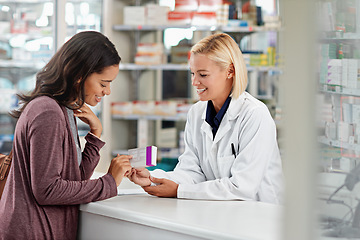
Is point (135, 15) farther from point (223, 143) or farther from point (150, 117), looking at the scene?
point (223, 143)

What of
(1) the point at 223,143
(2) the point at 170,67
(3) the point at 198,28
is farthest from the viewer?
(2) the point at 170,67

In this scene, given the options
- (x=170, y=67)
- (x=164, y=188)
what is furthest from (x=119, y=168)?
(x=170, y=67)

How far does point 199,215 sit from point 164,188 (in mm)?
363

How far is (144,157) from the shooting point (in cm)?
195

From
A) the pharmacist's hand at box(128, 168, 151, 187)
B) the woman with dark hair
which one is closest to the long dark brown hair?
the woman with dark hair

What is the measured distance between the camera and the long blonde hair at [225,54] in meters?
2.15

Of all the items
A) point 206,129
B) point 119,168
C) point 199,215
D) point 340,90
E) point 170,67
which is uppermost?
point 170,67

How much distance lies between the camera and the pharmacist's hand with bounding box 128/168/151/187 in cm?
203

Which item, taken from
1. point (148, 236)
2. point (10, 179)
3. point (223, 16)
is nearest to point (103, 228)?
point (148, 236)

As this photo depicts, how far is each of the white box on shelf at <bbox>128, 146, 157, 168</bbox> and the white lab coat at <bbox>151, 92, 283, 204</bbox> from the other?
0.58ft

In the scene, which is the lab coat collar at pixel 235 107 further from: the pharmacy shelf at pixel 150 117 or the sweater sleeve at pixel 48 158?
the pharmacy shelf at pixel 150 117

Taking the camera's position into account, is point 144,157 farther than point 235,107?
No

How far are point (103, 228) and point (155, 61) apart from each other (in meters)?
3.89

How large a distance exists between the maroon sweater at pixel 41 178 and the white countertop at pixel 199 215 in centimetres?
15
